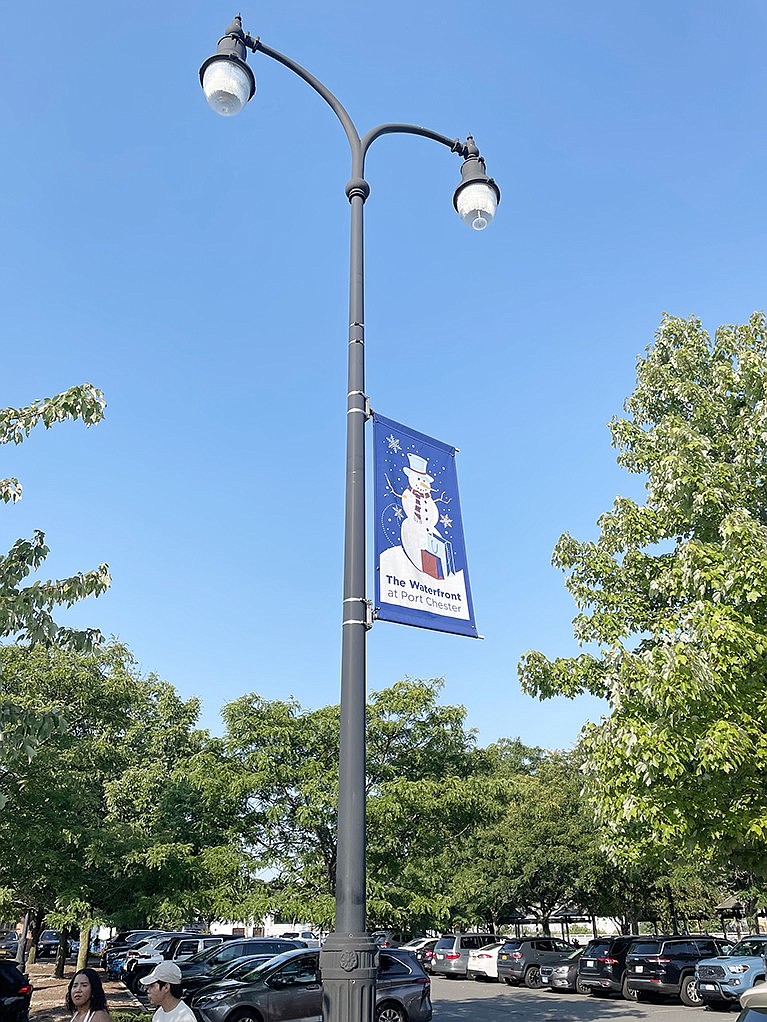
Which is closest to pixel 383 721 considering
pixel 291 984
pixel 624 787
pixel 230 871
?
pixel 230 871

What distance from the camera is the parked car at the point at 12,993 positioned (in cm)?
1131

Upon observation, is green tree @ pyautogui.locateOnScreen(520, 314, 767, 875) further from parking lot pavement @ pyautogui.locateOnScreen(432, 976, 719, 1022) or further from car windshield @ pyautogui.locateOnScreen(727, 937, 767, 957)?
car windshield @ pyautogui.locateOnScreen(727, 937, 767, 957)

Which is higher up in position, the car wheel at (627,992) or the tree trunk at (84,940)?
the tree trunk at (84,940)

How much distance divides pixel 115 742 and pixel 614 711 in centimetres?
2054

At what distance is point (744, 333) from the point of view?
55.4 feet

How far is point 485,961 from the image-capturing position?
3409 cm

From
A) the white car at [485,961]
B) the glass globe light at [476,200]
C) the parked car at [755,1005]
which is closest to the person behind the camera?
the parked car at [755,1005]

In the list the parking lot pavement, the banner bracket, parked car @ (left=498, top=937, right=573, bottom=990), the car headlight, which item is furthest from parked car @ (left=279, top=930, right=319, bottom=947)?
the banner bracket

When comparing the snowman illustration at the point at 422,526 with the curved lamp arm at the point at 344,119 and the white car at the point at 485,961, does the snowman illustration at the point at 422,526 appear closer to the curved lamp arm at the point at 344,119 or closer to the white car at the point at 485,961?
the curved lamp arm at the point at 344,119

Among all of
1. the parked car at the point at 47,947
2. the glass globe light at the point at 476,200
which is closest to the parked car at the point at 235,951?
the glass globe light at the point at 476,200

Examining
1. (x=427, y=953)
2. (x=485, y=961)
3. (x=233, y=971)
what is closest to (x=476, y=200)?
(x=233, y=971)

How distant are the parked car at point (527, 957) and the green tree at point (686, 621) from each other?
22.3 meters

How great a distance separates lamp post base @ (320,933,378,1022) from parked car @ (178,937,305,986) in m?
17.5

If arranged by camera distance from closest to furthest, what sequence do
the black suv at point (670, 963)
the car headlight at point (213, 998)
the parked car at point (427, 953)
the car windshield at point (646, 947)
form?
the car headlight at point (213, 998) < the black suv at point (670, 963) < the car windshield at point (646, 947) < the parked car at point (427, 953)
